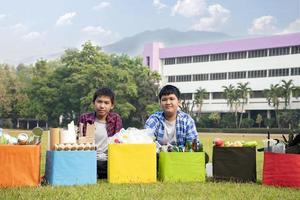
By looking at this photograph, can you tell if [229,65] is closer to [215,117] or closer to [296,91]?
[215,117]

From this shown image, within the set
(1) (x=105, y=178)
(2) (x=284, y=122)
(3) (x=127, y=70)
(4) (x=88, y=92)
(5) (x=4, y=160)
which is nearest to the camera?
(5) (x=4, y=160)

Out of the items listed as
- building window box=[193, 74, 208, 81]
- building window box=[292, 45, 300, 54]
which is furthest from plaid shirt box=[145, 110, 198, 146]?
building window box=[193, 74, 208, 81]

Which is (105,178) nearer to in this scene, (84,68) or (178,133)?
(178,133)

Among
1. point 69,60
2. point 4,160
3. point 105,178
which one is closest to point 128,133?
point 105,178

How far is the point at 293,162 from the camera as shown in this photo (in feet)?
16.3

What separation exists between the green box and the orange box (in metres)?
1.31

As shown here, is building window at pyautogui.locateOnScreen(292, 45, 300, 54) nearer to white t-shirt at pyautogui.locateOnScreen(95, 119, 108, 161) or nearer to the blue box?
white t-shirt at pyautogui.locateOnScreen(95, 119, 108, 161)

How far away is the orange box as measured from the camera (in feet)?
15.3

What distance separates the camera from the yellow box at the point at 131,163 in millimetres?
5051

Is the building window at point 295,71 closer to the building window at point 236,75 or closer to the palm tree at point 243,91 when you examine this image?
the palm tree at point 243,91

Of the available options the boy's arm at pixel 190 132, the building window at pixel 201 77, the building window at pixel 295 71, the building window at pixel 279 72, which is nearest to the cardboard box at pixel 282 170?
the boy's arm at pixel 190 132

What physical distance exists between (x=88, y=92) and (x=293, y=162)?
38.9 m

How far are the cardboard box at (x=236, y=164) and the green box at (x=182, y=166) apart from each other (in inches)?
8.8

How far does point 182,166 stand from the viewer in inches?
207
